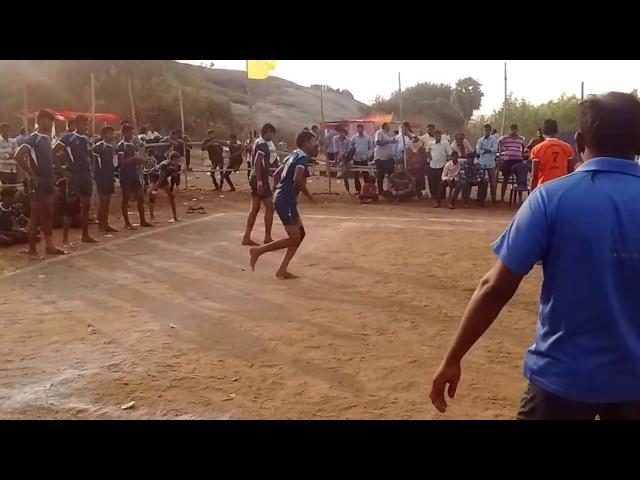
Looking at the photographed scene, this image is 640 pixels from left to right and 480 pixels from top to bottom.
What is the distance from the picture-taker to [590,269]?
221 cm

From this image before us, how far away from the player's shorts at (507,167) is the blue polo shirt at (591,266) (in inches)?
562

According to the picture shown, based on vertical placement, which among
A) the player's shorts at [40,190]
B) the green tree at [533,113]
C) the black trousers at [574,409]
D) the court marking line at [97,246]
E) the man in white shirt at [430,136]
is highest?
the green tree at [533,113]

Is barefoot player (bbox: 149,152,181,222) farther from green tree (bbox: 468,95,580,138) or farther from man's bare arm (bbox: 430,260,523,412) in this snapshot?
green tree (bbox: 468,95,580,138)

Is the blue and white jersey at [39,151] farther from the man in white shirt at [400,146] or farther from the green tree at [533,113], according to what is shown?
the green tree at [533,113]

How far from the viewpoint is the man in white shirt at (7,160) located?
12.7m

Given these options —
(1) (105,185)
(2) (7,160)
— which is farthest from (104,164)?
(2) (7,160)

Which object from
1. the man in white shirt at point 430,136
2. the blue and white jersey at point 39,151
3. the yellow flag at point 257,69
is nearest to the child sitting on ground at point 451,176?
the man in white shirt at point 430,136

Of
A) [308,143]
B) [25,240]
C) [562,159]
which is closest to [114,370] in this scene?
[308,143]

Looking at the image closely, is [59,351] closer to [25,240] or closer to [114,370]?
[114,370]

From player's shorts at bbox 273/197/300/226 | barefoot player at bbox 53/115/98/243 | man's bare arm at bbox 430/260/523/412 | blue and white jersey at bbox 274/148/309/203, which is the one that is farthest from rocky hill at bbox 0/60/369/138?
man's bare arm at bbox 430/260/523/412

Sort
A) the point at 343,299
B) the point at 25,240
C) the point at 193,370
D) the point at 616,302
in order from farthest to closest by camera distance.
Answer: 1. the point at 25,240
2. the point at 343,299
3. the point at 193,370
4. the point at 616,302

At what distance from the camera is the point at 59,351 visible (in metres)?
5.62

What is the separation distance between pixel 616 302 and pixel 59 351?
4730mm

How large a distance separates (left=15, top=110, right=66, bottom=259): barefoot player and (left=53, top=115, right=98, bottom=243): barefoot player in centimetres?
114
